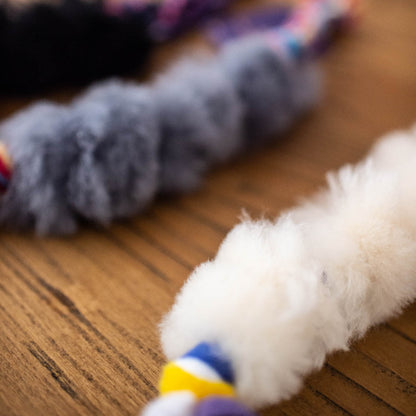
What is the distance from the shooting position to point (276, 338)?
0.25 m

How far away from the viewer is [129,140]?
1.37 ft

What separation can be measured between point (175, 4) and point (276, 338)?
0.67 m

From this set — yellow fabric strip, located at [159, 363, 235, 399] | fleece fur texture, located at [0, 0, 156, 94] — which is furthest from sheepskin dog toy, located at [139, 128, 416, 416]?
fleece fur texture, located at [0, 0, 156, 94]

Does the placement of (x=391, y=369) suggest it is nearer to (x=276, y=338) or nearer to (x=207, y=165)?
(x=276, y=338)

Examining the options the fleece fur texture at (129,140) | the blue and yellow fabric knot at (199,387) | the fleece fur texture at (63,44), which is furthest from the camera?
the fleece fur texture at (63,44)

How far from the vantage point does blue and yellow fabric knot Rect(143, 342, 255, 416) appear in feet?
0.77

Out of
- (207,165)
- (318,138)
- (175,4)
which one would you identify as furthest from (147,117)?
(175,4)

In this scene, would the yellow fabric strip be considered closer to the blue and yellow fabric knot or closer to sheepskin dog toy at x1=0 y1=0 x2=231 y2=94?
the blue and yellow fabric knot

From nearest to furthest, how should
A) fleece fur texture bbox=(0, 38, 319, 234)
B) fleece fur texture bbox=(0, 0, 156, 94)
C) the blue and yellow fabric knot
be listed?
the blue and yellow fabric knot → fleece fur texture bbox=(0, 38, 319, 234) → fleece fur texture bbox=(0, 0, 156, 94)

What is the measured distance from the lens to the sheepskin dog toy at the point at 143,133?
408mm

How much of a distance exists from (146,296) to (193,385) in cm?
13

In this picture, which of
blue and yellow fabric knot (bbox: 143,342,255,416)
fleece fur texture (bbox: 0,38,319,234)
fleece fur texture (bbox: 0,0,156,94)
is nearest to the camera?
blue and yellow fabric knot (bbox: 143,342,255,416)

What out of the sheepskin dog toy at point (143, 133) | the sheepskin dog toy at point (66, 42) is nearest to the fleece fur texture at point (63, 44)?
the sheepskin dog toy at point (66, 42)

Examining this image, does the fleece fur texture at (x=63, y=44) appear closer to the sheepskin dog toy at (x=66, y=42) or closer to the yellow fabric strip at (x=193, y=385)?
the sheepskin dog toy at (x=66, y=42)
